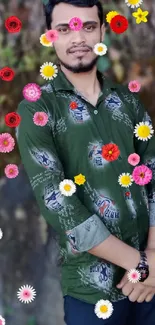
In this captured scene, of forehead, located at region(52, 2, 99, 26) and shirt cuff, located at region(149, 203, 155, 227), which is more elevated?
forehead, located at region(52, 2, 99, 26)

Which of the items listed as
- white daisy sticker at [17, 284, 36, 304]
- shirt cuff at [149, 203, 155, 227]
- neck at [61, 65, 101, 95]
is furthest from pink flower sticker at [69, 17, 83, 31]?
white daisy sticker at [17, 284, 36, 304]

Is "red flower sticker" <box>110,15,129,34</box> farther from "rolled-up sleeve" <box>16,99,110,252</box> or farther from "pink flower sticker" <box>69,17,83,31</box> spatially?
"rolled-up sleeve" <box>16,99,110,252</box>

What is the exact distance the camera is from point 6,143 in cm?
186

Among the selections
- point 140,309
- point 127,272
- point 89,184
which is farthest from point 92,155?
point 140,309

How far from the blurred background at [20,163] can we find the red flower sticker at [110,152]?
0.36 meters

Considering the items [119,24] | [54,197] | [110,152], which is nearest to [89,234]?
[54,197]

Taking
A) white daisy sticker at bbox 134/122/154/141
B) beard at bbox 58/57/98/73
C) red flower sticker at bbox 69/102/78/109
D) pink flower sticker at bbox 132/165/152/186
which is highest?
beard at bbox 58/57/98/73

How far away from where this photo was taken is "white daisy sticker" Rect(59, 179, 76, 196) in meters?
1.53

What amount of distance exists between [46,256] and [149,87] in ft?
2.18

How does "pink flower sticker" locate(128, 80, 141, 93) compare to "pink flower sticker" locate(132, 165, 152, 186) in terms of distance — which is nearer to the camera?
"pink flower sticker" locate(132, 165, 152, 186)

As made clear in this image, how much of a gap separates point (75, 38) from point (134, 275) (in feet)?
2.22
